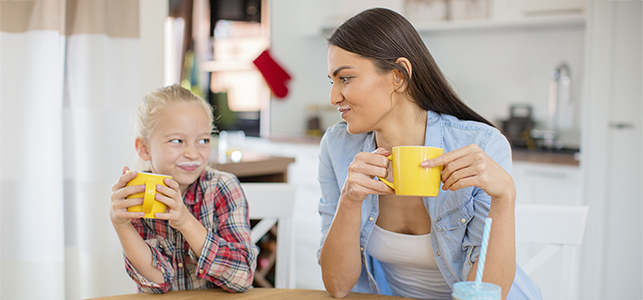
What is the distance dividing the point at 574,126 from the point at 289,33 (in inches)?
98.4

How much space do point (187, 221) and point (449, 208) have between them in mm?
545

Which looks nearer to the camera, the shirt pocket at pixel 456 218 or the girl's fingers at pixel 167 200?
the girl's fingers at pixel 167 200

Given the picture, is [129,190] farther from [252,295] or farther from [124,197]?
[252,295]

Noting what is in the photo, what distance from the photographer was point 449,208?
3.61 ft

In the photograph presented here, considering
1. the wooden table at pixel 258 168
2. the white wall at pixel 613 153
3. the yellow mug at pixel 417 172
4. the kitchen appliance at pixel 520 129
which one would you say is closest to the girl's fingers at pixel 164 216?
the yellow mug at pixel 417 172

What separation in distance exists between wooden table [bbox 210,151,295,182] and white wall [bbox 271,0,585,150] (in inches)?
44.6

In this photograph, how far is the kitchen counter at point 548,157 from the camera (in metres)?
2.66

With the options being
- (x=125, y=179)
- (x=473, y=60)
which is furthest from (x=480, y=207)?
(x=473, y=60)

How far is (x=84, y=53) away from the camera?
4.29ft

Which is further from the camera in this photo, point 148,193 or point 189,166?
point 189,166

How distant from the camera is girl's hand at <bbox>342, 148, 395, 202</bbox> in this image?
2.94ft

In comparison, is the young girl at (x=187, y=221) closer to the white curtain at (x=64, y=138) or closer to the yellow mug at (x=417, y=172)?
the white curtain at (x=64, y=138)

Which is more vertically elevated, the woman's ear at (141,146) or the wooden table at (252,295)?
the woman's ear at (141,146)

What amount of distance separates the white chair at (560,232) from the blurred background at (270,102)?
638 millimetres
